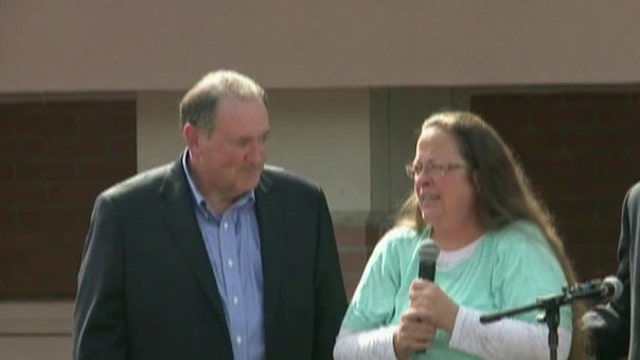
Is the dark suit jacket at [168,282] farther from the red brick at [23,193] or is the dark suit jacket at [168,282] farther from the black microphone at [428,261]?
the red brick at [23,193]

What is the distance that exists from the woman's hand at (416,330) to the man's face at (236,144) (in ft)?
2.17

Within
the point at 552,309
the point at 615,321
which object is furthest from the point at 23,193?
the point at 552,309

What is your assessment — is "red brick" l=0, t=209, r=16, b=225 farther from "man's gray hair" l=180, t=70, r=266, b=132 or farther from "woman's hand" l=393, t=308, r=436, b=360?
"woman's hand" l=393, t=308, r=436, b=360

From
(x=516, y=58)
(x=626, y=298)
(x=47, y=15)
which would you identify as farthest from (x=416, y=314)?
(x=47, y=15)

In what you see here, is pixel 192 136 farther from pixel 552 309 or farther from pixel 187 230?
pixel 552 309

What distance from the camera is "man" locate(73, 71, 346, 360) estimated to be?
556cm

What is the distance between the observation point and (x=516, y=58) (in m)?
7.64

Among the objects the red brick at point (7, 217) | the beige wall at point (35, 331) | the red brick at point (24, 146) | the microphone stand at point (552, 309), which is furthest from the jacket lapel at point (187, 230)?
the red brick at point (7, 217)

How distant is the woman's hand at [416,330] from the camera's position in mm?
5160

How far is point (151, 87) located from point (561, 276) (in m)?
2.92

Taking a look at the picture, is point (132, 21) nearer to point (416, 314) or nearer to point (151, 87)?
point (151, 87)

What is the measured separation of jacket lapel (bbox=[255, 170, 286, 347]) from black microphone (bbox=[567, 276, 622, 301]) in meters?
1.00

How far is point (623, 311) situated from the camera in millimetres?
5652

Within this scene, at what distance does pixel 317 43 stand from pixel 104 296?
2.38 metres
